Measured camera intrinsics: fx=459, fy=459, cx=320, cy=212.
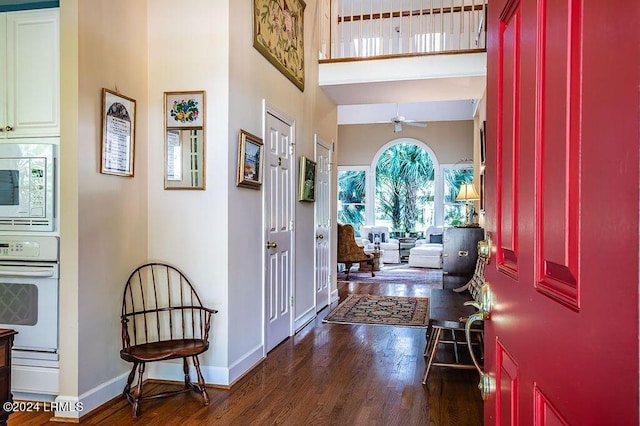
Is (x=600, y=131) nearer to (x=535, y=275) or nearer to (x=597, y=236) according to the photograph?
(x=597, y=236)

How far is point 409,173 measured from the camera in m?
11.6

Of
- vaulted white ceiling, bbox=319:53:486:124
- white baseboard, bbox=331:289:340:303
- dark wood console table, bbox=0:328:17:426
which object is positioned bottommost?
white baseboard, bbox=331:289:340:303

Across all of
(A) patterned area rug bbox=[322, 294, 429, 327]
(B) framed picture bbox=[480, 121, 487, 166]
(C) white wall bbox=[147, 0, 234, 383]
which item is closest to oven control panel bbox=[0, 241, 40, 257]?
(C) white wall bbox=[147, 0, 234, 383]

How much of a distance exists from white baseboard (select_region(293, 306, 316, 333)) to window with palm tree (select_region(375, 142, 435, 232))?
687cm

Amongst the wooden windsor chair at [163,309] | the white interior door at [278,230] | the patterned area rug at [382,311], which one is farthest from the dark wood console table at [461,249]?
the wooden windsor chair at [163,309]

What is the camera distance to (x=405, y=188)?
38.2ft

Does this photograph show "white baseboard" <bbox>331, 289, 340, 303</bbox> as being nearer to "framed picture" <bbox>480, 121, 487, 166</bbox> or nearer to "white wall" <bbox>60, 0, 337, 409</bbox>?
"white wall" <bbox>60, 0, 337, 409</bbox>

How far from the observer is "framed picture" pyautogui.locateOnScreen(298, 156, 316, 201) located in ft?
15.4

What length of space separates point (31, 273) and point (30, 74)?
3.97 ft

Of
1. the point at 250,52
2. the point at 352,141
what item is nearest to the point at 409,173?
the point at 352,141

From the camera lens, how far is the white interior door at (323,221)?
5430 mm

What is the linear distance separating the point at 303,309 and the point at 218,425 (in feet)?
7.63

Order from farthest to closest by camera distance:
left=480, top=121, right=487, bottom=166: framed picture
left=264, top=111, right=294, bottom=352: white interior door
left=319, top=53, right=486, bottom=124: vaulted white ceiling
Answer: left=480, top=121, right=487, bottom=166: framed picture
left=319, top=53, right=486, bottom=124: vaulted white ceiling
left=264, top=111, right=294, bottom=352: white interior door

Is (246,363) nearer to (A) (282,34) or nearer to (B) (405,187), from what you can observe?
(A) (282,34)
